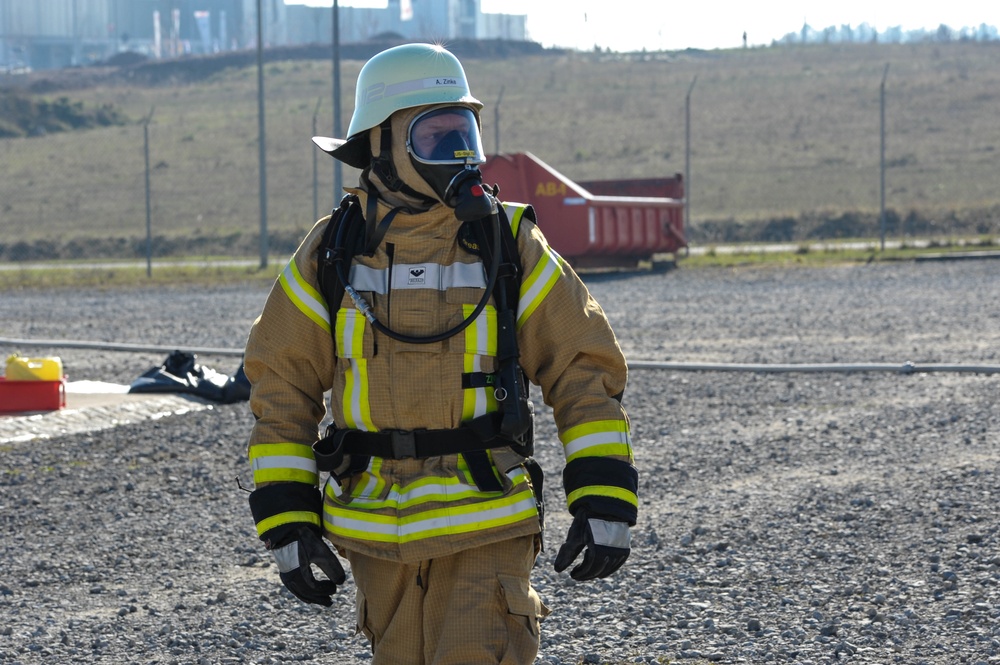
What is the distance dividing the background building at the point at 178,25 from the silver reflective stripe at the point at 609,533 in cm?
10942

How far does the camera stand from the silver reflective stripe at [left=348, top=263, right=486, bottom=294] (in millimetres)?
3096

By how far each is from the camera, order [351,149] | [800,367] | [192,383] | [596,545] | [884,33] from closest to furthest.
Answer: [596,545], [351,149], [192,383], [800,367], [884,33]

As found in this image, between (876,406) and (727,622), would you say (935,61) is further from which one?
(727,622)

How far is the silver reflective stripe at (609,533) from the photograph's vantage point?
2.97m

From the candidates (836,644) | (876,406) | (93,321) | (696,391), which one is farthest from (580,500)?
(93,321)

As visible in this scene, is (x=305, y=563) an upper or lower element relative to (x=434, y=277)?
lower

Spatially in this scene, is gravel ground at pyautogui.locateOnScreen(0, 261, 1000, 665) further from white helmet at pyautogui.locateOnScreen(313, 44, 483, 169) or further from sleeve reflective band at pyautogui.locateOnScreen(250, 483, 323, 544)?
white helmet at pyautogui.locateOnScreen(313, 44, 483, 169)

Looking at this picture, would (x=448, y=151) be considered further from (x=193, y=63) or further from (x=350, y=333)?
(x=193, y=63)

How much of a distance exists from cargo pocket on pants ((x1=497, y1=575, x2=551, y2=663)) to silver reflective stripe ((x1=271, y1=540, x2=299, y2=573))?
47 cm

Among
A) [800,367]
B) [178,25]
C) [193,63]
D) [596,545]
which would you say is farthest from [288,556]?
[178,25]

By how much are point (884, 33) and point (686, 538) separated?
19645 centimetres

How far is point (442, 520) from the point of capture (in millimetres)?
2969

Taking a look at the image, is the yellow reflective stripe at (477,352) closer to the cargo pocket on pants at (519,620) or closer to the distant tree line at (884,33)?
the cargo pocket on pants at (519,620)

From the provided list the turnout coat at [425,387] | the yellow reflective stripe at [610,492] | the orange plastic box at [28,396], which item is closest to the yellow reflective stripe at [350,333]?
the turnout coat at [425,387]
